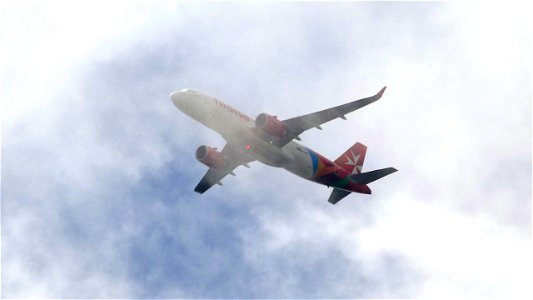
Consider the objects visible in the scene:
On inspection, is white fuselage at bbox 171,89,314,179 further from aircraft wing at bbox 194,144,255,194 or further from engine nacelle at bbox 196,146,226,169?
aircraft wing at bbox 194,144,255,194

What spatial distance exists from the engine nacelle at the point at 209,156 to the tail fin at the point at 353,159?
625 inches

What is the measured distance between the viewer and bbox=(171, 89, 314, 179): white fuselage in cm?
7794

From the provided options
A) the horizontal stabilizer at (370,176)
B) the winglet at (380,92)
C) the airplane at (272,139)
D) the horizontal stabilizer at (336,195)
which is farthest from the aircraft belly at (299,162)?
the winglet at (380,92)

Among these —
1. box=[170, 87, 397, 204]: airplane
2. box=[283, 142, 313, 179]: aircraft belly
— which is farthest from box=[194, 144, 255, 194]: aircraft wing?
box=[283, 142, 313, 179]: aircraft belly

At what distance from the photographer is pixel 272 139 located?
262ft

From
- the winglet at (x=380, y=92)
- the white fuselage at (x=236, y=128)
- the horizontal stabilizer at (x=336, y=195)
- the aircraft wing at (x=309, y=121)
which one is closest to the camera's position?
the winglet at (x=380, y=92)

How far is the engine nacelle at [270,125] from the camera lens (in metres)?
78.6

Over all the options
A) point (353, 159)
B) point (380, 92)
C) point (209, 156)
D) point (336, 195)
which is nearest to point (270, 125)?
point (209, 156)

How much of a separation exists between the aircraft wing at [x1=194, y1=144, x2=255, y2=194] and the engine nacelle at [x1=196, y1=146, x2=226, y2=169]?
189 cm

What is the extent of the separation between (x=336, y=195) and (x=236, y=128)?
18.9 metres

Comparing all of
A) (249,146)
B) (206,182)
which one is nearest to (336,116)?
(249,146)

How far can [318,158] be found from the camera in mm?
84688

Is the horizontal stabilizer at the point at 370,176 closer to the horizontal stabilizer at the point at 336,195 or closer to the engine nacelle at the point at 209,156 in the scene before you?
the horizontal stabilizer at the point at 336,195

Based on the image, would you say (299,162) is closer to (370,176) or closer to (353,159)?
(370,176)
